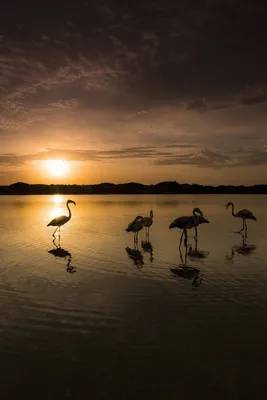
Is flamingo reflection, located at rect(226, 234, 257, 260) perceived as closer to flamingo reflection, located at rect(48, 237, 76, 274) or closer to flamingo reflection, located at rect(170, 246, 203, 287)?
flamingo reflection, located at rect(170, 246, 203, 287)

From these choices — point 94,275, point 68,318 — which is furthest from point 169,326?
point 94,275

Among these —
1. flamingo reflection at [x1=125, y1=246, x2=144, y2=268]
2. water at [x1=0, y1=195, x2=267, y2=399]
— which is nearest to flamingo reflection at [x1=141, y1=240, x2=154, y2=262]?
flamingo reflection at [x1=125, y1=246, x2=144, y2=268]

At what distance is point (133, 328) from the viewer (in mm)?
7512

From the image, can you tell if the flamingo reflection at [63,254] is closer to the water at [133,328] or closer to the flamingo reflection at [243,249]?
the water at [133,328]

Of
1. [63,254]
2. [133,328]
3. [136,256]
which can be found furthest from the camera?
[63,254]

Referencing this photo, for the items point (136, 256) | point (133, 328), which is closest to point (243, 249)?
point (136, 256)

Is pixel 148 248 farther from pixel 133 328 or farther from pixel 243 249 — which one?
pixel 133 328

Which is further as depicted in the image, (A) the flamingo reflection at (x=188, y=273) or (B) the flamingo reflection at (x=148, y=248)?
(B) the flamingo reflection at (x=148, y=248)

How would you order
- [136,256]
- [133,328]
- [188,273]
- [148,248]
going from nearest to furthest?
[133,328] → [188,273] → [136,256] → [148,248]

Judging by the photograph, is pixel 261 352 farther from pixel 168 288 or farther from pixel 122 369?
pixel 168 288

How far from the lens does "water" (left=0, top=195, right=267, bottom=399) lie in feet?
18.1

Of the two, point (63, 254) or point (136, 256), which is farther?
point (63, 254)

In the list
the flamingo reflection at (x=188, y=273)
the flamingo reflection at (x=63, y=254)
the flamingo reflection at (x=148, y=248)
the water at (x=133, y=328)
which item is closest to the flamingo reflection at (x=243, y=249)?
the water at (x=133, y=328)

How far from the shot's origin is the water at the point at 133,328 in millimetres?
5508
